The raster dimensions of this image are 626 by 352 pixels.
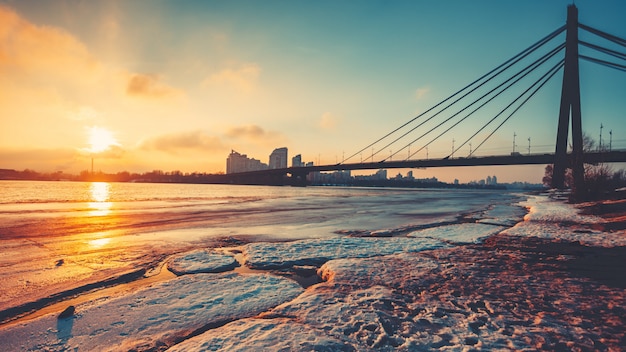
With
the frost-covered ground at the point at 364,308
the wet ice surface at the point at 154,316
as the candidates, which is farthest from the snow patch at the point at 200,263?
the wet ice surface at the point at 154,316

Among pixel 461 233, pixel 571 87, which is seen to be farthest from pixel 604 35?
pixel 461 233

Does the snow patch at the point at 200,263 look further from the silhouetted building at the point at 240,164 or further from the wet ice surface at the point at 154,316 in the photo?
the silhouetted building at the point at 240,164

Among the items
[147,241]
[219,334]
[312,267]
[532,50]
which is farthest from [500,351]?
[532,50]

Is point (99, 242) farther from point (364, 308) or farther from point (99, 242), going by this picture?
point (364, 308)

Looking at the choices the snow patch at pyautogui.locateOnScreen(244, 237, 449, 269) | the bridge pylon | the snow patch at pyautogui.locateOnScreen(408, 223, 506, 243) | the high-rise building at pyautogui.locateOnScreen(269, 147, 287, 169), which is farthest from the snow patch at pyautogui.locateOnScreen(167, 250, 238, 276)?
the high-rise building at pyautogui.locateOnScreen(269, 147, 287, 169)

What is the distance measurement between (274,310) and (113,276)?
3240 millimetres

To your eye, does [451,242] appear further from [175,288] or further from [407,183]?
[407,183]

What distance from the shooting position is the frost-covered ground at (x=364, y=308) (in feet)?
10.3

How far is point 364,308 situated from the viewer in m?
4.01

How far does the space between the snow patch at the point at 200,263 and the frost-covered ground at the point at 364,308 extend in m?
0.02

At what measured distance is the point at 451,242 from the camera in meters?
8.78

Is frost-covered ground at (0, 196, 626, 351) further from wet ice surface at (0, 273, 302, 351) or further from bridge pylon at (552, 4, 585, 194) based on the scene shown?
bridge pylon at (552, 4, 585, 194)

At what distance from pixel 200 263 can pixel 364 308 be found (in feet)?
12.2

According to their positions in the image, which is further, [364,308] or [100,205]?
[100,205]
